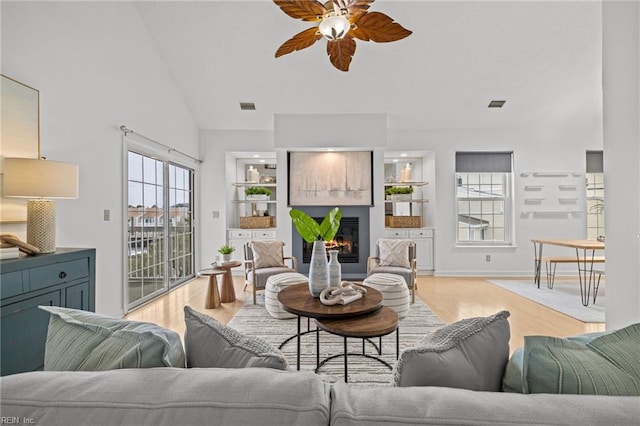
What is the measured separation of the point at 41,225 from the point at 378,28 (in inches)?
105

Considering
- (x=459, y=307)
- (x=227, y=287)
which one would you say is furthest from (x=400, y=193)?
(x=227, y=287)

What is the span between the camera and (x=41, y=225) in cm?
215

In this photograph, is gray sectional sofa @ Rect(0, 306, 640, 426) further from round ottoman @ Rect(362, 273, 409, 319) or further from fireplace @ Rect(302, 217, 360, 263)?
fireplace @ Rect(302, 217, 360, 263)

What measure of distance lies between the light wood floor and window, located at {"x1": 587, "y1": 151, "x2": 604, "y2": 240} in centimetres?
254

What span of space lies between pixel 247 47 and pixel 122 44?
Result: 1.54 meters

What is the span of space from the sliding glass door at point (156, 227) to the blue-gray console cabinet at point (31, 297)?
1553 mm

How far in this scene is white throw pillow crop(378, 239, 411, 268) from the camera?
4340 mm

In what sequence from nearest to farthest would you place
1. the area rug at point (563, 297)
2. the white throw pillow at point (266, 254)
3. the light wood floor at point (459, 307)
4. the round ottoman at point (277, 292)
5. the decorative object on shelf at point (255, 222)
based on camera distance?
1. the light wood floor at point (459, 307)
2. the round ottoman at point (277, 292)
3. the area rug at point (563, 297)
4. the white throw pillow at point (266, 254)
5. the decorative object on shelf at point (255, 222)

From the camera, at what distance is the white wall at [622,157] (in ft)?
6.29

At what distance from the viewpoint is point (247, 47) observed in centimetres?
436

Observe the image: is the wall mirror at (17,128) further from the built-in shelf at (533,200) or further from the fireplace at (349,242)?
the built-in shelf at (533,200)

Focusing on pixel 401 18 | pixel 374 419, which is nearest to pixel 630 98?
pixel 374 419

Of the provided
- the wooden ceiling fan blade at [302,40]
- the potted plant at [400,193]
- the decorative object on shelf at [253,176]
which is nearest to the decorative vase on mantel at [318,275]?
the wooden ceiling fan blade at [302,40]

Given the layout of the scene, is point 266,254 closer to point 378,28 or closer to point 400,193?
point 400,193
